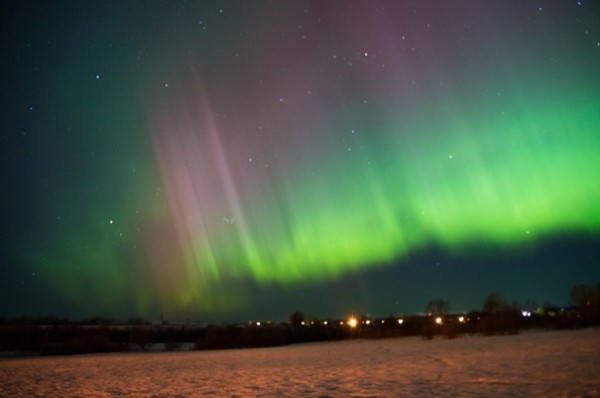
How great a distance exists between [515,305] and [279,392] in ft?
444

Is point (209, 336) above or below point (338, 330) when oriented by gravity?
above

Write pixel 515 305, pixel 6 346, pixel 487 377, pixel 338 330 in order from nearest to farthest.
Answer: pixel 487 377 < pixel 6 346 < pixel 338 330 < pixel 515 305

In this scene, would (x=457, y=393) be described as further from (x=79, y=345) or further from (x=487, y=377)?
(x=79, y=345)

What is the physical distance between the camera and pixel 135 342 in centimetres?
6175

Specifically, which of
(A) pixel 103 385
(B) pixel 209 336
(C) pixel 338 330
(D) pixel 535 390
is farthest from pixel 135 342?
(D) pixel 535 390

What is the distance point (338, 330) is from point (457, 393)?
54.1m

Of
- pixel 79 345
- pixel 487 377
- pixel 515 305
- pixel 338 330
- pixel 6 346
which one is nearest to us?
pixel 487 377

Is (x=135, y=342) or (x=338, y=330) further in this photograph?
(x=338, y=330)

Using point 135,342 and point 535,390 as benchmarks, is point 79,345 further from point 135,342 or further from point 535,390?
point 535,390

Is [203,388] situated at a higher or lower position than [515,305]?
higher

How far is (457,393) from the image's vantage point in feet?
43.0

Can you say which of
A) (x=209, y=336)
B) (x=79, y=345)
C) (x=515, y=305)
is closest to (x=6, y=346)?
(x=79, y=345)

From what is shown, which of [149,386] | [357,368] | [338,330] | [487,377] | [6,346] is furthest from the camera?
[338,330]

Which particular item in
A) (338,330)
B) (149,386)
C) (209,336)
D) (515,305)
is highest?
(149,386)
